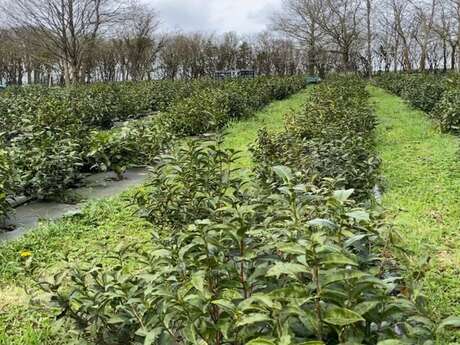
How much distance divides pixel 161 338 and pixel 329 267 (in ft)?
1.94

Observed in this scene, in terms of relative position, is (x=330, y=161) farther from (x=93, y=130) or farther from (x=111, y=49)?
(x=111, y=49)

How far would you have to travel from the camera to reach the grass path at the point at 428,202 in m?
2.71

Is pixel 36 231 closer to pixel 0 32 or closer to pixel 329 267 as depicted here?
pixel 329 267

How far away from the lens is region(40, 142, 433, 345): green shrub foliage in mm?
1324

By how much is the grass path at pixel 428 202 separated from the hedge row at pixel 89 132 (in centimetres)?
205

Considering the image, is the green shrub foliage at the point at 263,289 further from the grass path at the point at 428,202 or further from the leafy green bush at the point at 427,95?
the leafy green bush at the point at 427,95

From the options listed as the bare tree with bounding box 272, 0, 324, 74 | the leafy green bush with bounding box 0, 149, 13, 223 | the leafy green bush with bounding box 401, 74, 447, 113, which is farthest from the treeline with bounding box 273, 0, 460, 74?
the leafy green bush with bounding box 0, 149, 13, 223

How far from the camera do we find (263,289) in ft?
5.15

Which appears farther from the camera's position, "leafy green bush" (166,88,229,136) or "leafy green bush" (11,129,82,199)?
"leafy green bush" (166,88,229,136)

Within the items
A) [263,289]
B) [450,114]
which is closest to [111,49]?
[450,114]

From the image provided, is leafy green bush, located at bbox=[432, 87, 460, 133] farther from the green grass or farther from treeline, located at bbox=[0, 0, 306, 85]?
treeline, located at bbox=[0, 0, 306, 85]

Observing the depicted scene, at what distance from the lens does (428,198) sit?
4.56m

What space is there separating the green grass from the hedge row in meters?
0.64

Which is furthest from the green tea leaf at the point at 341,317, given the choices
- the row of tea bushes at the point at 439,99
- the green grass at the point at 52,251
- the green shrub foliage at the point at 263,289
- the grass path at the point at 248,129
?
the row of tea bushes at the point at 439,99
